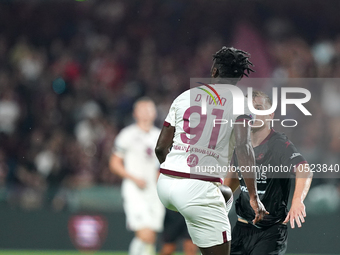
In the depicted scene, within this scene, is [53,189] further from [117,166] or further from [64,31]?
[64,31]

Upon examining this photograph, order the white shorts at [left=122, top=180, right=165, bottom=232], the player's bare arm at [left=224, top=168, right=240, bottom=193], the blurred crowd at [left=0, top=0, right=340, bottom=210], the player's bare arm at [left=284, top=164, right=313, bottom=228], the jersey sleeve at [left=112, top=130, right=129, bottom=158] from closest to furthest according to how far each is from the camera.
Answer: the player's bare arm at [left=284, top=164, right=313, bottom=228]
the player's bare arm at [left=224, top=168, right=240, bottom=193]
the white shorts at [left=122, top=180, right=165, bottom=232]
the jersey sleeve at [left=112, top=130, right=129, bottom=158]
the blurred crowd at [left=0, top=0, right=340, bottom=210]

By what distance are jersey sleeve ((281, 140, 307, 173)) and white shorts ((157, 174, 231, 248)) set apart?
1.99ft

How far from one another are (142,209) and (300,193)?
3.17 m

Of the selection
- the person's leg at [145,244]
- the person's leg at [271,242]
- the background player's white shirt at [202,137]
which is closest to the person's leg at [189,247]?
the person's leg at [145,244]

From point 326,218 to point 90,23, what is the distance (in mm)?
7083

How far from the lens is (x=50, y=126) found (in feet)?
32.1

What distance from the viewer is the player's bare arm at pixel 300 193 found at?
11.7 feet

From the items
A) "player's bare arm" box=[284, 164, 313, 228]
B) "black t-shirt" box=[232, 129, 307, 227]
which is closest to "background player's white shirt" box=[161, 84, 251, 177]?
"black t-shirt" box=[232, 129, 307, 227]

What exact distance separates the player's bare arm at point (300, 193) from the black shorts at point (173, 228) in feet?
8.07

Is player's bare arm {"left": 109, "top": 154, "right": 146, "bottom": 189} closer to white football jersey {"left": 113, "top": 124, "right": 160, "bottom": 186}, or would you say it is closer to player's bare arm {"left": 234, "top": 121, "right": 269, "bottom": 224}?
Answer: white football jersey {"left": 113, "top": 124, "right": 160, "bottom": 186}

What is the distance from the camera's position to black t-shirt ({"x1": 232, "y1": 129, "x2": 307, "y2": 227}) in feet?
12.6

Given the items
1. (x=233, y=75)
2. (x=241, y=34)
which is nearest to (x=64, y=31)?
(x=241, y=34)

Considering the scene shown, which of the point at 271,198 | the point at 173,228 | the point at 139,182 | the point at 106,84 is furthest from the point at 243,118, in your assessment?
the point at 106,84

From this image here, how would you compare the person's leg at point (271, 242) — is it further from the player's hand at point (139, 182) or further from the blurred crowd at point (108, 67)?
the blurred crowd at point (108, 67)
